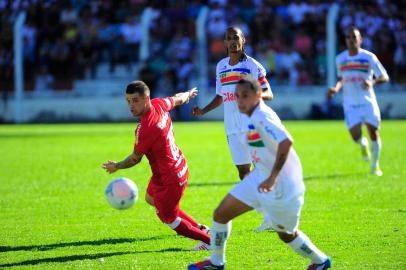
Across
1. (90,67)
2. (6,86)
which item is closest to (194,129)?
(90,67)

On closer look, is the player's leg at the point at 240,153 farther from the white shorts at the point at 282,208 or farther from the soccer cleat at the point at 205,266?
the white shorts at the point at 282,208

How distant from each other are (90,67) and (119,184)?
24.5 metres

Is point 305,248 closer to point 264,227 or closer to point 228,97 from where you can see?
point 264,227

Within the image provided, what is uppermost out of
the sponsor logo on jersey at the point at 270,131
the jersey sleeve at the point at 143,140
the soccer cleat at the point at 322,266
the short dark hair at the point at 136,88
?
the short dark hair at the point at 136,88

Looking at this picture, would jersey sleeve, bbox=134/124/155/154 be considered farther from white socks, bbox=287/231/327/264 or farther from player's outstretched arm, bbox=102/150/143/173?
white socks, bbox=287/231/327/264

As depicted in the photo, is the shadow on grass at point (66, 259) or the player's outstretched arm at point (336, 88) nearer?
the shadow on grass at point (66, 259)

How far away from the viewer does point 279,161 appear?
6.49 metres

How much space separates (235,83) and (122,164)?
7.36 ft

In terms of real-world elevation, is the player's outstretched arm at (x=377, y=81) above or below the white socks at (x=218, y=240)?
above

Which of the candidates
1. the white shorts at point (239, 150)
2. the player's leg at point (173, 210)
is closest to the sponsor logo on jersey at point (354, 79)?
the white shorts at point (239, 150)

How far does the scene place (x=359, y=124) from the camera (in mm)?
14875

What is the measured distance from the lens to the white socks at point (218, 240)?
707 cm

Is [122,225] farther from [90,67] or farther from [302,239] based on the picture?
[90,67]

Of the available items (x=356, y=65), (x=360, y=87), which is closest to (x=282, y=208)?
(x=356, y=65)
